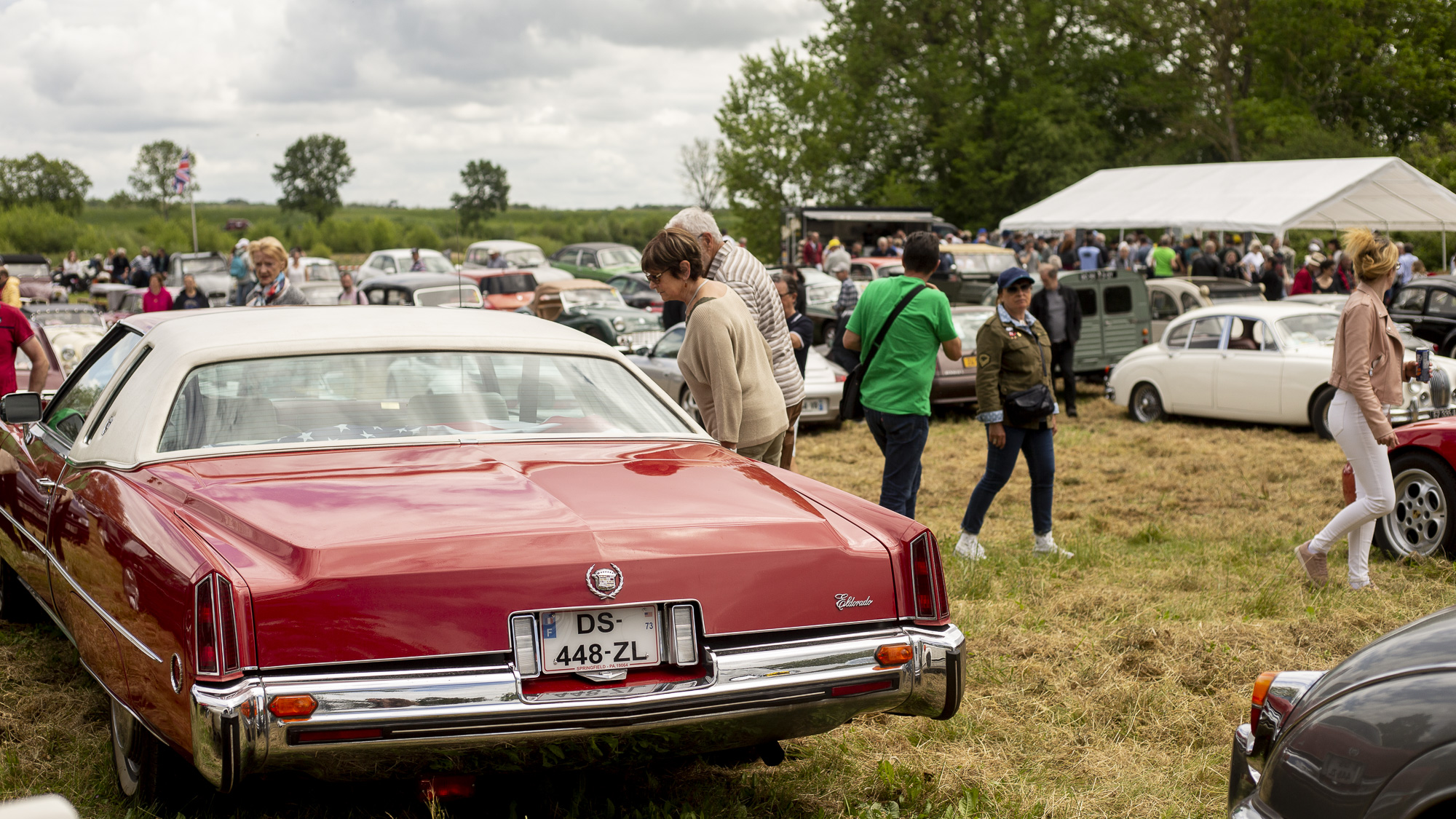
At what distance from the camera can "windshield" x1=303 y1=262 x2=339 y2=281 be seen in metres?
31.5

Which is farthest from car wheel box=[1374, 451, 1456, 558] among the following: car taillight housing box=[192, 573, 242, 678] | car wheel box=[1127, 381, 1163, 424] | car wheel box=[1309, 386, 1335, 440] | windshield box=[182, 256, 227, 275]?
windshield box=[182, 256, 227, 275]

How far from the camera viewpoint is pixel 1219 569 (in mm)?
7133

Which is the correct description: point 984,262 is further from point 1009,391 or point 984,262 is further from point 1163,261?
point 1009,391

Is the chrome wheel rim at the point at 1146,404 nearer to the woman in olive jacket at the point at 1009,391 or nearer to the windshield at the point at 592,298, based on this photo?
the woman in olive jacket at the point at 1009,391

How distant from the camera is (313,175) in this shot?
10406 centimetres

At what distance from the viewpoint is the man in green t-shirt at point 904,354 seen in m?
6.63

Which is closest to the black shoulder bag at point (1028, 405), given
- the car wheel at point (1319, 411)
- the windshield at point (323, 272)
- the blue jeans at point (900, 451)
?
the blue jeans at point (900, 451)

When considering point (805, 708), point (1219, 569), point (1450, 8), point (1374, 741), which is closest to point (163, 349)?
point (805, 708)

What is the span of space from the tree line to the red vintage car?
1842 inches

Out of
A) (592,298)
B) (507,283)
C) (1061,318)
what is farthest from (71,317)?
(1061,318)

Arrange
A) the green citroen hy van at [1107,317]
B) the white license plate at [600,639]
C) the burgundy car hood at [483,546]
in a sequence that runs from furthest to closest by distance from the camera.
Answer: the green citroen hy van at [1107,317] < the white license plate at [600,639] < the burgundy car hood at [483,546]

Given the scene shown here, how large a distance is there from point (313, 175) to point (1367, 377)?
105963 millimetres

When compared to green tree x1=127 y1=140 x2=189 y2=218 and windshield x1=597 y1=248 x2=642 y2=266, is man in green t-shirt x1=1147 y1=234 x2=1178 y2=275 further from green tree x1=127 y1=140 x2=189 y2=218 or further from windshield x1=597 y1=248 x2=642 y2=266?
green tree x1=127 y1=140 x2=189 y2=218

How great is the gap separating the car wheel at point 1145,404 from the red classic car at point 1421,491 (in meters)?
7.33
